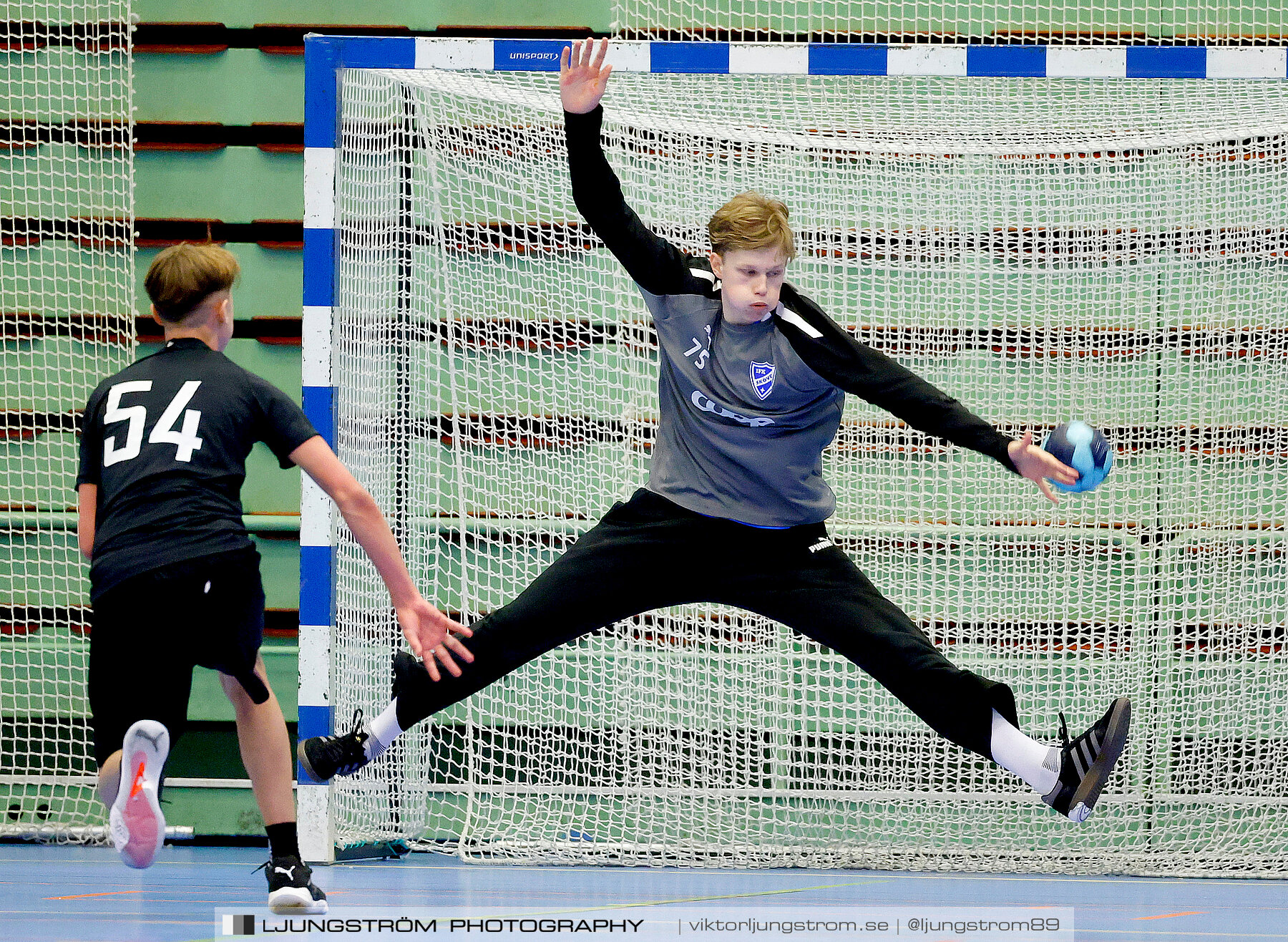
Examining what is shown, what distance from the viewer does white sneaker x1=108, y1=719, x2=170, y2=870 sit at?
9.94 ft

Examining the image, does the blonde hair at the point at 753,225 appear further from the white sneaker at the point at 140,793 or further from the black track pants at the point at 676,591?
the white sneaker at the point at 140,793

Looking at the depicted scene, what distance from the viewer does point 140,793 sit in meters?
3.03

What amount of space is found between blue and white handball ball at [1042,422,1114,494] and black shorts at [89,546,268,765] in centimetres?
196

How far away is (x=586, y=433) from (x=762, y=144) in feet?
4.52

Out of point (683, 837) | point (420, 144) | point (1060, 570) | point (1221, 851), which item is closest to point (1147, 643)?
point (1060, 570)

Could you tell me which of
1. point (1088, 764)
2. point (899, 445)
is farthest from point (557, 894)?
point (899, 445)

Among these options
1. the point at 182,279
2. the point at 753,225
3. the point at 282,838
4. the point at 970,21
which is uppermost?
the point at 970,21

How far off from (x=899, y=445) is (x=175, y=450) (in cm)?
325

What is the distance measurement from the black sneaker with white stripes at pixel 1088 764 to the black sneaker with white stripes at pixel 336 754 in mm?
1812

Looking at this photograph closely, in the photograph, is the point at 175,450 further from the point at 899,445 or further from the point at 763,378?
the point at 899,445

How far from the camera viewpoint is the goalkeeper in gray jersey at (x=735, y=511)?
338 centimetres

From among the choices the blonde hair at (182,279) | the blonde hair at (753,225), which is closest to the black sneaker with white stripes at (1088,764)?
the blonde hair at (753,225)

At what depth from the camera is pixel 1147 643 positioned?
555 cm

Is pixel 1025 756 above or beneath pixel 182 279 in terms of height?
beneath
